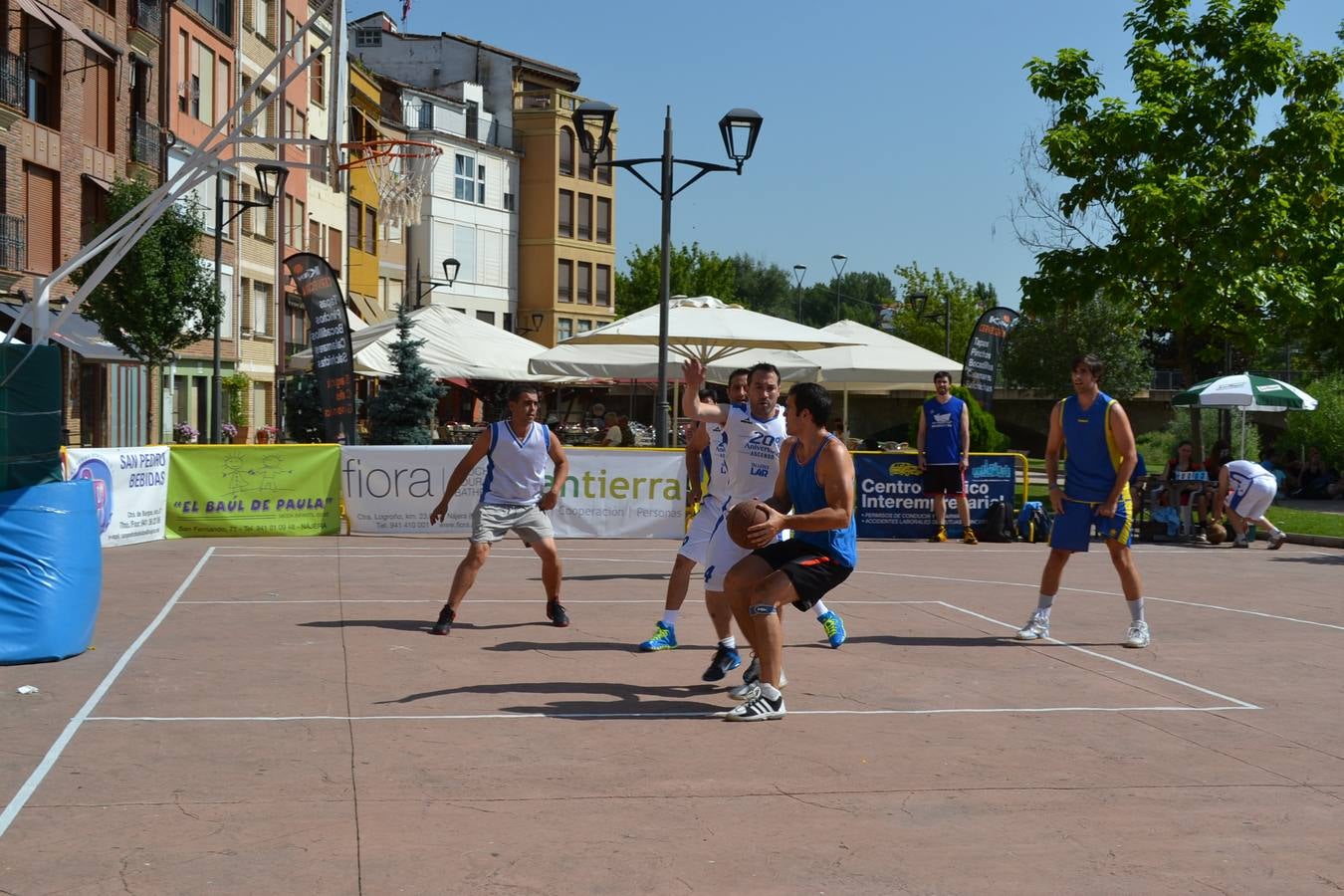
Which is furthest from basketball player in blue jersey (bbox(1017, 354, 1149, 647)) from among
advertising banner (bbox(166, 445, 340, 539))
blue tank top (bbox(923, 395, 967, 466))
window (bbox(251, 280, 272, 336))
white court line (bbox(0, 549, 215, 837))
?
window (bbox(251, 280, 272, 336))

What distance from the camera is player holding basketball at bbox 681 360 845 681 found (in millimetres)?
8844

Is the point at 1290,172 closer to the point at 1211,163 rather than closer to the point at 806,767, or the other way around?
the point at 1211,163

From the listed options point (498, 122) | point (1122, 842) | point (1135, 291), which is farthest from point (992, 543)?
point (498, 122)

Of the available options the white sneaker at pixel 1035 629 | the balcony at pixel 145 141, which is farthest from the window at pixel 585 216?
the white sneaker at pixel 1035 629

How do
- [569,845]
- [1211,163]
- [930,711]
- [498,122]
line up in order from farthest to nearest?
1. [498,122]
2. [1211,163]
3. [930,711]
4. [569,845]

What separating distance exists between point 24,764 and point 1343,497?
3318cm

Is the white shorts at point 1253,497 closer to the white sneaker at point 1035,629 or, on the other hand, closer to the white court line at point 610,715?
the white sneaker at point 1035,629

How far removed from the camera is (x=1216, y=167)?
958 inches

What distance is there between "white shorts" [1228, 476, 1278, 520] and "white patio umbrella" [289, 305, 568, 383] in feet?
42.9

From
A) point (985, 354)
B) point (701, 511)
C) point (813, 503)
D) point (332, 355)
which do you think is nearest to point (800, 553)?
point (813, 503)

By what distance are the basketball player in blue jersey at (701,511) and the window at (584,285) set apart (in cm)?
6534

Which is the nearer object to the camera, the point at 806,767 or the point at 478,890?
the point at 478,890

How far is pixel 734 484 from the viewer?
30.1 ft

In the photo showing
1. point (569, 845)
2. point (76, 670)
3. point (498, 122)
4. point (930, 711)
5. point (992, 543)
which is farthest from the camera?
point (498, 122)
